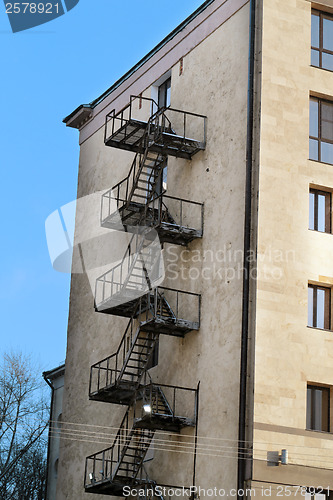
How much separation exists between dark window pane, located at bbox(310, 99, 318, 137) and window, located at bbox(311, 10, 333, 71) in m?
1.38

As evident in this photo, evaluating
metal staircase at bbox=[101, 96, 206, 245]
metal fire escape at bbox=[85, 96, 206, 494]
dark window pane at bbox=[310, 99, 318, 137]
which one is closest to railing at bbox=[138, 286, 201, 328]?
metal fire escape at bbox=[85, 96, 206, 494]

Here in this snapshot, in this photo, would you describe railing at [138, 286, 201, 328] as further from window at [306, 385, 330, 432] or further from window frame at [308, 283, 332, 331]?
window at [306, 385, 330, 432]

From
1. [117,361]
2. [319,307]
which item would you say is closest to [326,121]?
[319,307]

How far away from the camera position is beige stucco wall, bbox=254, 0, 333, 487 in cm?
2981

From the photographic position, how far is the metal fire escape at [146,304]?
33156 mm

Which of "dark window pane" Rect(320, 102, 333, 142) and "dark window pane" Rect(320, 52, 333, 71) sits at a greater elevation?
"dark window pane" Rect(320, 52, 333, 71)

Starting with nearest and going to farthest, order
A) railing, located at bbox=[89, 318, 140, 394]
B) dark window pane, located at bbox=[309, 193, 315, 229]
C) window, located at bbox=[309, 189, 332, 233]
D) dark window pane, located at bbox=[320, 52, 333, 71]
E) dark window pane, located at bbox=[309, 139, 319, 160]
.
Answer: dark window pane, located at bbox=[309, 193, 315, 229] < window, located at bbox=[309, 189, 332, 233] < dark window pane, located at bbox=[309, 139, 319, 160] < dark window pane, located at bbox=[320, 52, 333, 71] < railing, located at bbox=[89, 318, 140, 394]

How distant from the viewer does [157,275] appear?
36.6 meters

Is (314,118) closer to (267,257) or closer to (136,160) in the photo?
(267,257)

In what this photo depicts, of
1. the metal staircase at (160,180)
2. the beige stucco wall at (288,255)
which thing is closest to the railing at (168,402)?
the beige stucco wall at (288,255)

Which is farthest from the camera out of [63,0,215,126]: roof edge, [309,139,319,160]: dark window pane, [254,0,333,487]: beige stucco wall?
[63,0,215,126]: roof edge

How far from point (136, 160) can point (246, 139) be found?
8.67 meters

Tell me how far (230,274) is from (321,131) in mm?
6135

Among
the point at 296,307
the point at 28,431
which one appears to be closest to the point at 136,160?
the point at 296,307
